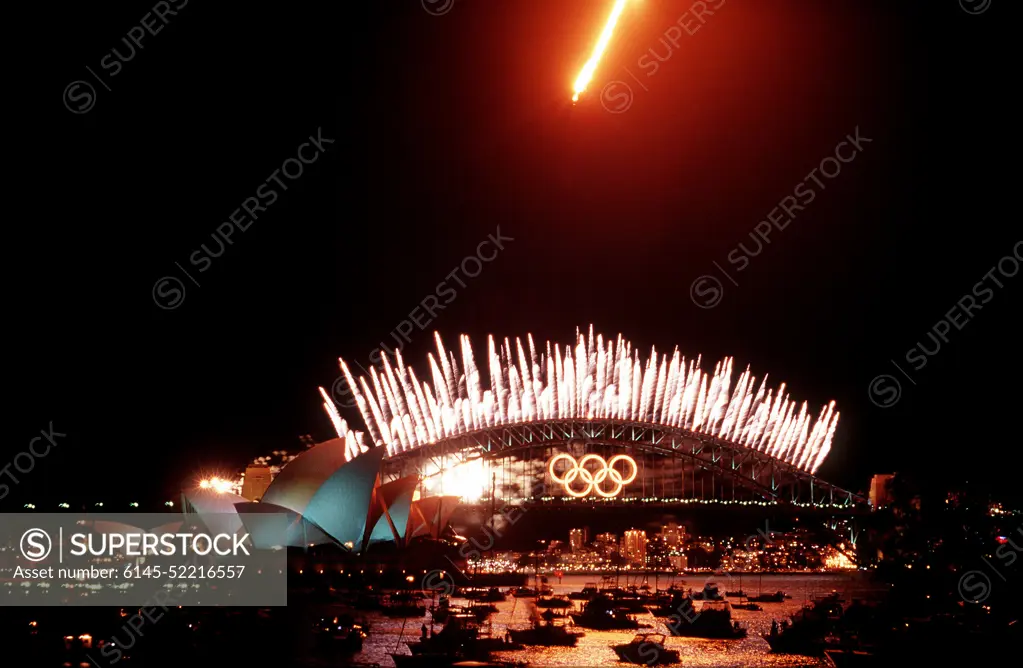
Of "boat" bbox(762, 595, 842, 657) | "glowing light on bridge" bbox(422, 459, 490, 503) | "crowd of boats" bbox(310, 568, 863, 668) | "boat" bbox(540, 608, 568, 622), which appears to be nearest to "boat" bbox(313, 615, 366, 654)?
"crowd of boats" bbox(310, 568, 863, 668)

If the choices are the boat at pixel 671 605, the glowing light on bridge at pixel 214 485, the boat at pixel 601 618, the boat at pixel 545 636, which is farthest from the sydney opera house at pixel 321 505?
the boat at pixel 671 605

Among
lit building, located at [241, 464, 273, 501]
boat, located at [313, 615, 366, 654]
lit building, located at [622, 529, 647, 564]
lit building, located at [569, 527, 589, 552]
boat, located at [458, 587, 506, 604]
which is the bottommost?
boat, located at [313, 615, 366, 654]

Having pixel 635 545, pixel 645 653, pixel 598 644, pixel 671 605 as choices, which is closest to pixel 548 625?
pixel 598 644

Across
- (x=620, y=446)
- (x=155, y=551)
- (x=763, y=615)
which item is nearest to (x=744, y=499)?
(x=620, y=446)

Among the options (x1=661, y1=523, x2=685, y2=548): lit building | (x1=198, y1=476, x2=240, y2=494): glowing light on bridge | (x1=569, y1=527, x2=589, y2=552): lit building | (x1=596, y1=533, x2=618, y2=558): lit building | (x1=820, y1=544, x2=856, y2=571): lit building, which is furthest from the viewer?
(x1=596, y1=533, x2=618, y2=558): lit building

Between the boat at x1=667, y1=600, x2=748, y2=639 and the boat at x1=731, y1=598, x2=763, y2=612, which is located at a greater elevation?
the boat at x1=731, y1=598, x2=763, y2=612

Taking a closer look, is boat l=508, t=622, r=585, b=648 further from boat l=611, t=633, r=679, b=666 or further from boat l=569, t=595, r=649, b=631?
boat l=569, t=595, r=649, b=631

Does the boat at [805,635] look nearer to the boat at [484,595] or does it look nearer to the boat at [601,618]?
the boat at [601,618]
